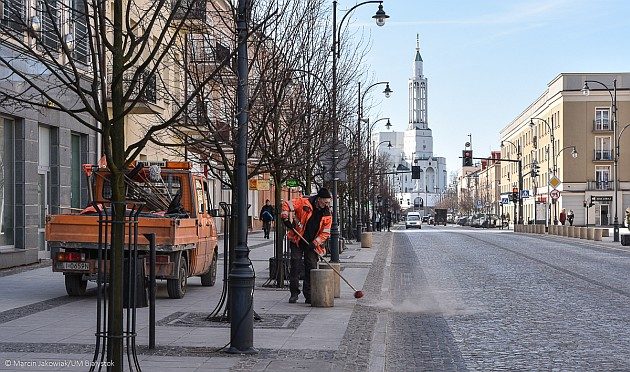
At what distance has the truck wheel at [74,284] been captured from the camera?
16297mm

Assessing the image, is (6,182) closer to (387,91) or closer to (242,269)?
(242,269)

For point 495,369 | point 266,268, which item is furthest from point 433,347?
point 266,268

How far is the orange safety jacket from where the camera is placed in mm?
15633

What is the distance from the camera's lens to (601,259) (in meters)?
33.0

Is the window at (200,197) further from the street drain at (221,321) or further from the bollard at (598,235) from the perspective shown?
the bollard at (598,235)

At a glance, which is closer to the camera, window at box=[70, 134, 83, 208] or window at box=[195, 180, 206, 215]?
window at box=[195, 180, 206, 215]

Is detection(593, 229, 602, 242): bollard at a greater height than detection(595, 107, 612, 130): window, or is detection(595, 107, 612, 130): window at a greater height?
detection(595, 107, 612, 130): window

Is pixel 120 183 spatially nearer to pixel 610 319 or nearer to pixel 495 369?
pixel 495 369

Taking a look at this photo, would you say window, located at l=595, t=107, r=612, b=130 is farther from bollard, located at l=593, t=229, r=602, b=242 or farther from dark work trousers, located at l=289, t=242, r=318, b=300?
dark work trousers, located at l=289, t=242, r=318, b=300

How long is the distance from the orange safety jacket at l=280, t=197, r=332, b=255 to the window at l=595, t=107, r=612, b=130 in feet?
275

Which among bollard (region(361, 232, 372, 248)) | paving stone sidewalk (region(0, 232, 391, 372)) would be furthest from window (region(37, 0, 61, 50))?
bollard (region(361, 232, 372, 248))

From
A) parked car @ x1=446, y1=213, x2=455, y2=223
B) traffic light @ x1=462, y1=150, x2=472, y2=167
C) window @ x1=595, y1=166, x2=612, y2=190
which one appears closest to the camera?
traffic light @ x1=462, y1=150, x2=472, y2=167

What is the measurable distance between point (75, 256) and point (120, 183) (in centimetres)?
815

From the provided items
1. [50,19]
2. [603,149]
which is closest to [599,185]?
[603,149]
